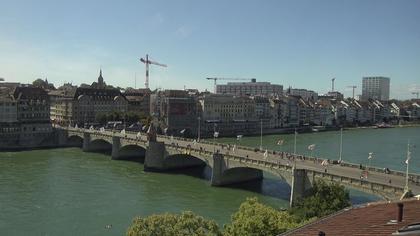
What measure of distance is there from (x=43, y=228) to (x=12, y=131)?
58905 millimetres

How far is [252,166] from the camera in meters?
50.5

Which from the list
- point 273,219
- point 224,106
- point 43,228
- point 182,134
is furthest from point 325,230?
point 224,106

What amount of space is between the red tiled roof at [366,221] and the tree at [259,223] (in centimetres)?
1259

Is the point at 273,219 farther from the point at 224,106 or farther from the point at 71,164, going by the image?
the point at 224,106

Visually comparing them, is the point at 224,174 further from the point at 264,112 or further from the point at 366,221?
the point at 264,112

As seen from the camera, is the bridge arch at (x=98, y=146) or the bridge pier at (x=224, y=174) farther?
the bridge arch at (x=98, y=146)

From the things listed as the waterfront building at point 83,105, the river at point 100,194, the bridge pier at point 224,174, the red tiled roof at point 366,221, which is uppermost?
the waterfront building at point 83,105

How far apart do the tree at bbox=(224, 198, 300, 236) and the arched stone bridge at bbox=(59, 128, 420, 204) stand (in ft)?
43.7

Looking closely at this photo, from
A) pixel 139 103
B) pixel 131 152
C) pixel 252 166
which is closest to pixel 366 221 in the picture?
pixel 252 166

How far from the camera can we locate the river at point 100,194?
125 feet

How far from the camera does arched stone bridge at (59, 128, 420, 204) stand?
1585 inches

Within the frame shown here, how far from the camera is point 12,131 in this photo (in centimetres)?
9050

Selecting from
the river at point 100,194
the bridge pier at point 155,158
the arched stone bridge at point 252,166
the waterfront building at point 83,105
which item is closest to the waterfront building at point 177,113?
the waterfront building at point 83,105

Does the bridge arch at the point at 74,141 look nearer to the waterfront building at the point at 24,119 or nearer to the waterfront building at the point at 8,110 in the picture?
the waterfront building at the point at 24,119
